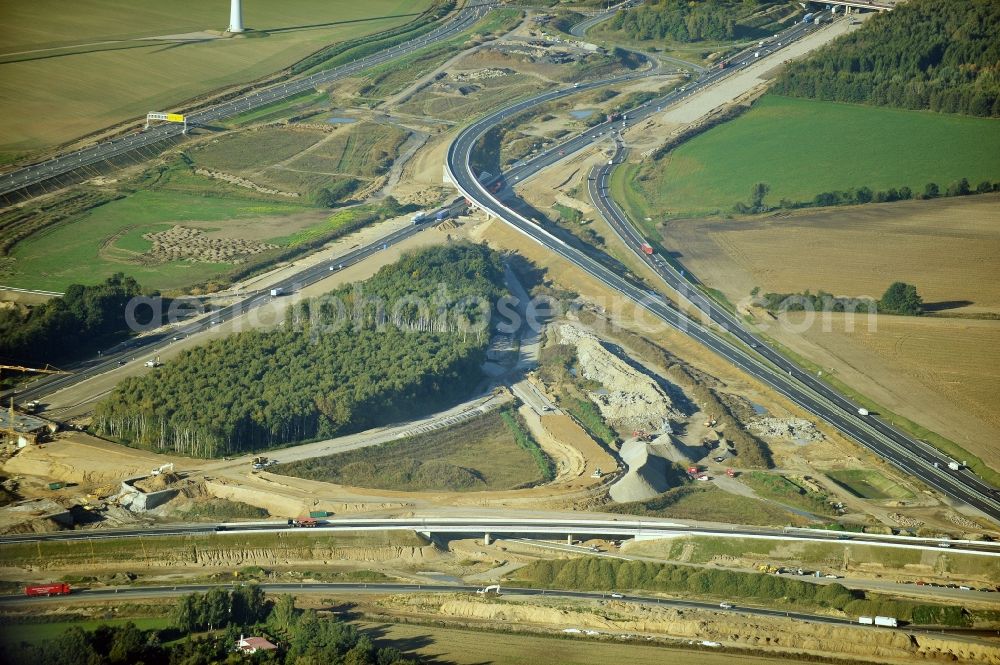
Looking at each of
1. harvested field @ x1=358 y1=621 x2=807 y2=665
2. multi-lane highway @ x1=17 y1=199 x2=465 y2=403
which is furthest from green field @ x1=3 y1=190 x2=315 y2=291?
harvested field @ x1=358 y1=621 x2=807 y2=665

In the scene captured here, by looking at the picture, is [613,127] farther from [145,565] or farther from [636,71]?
[145,565]

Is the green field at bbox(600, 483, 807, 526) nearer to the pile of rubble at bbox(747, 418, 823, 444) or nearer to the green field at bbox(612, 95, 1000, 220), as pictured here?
the pile of rubble at bbox(747, 418, 823, 444)

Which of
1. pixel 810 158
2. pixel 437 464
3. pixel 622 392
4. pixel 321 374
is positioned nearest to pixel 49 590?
pixel 437 464

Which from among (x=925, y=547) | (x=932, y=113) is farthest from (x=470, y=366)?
(x=932, y=113)

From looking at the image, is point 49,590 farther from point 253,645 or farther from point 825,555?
point 825,555

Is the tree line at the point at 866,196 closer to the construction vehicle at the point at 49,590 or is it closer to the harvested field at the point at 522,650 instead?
the harvested field at the point at 522,650

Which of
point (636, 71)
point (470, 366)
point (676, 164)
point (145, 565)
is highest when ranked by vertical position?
point (636, 71)
